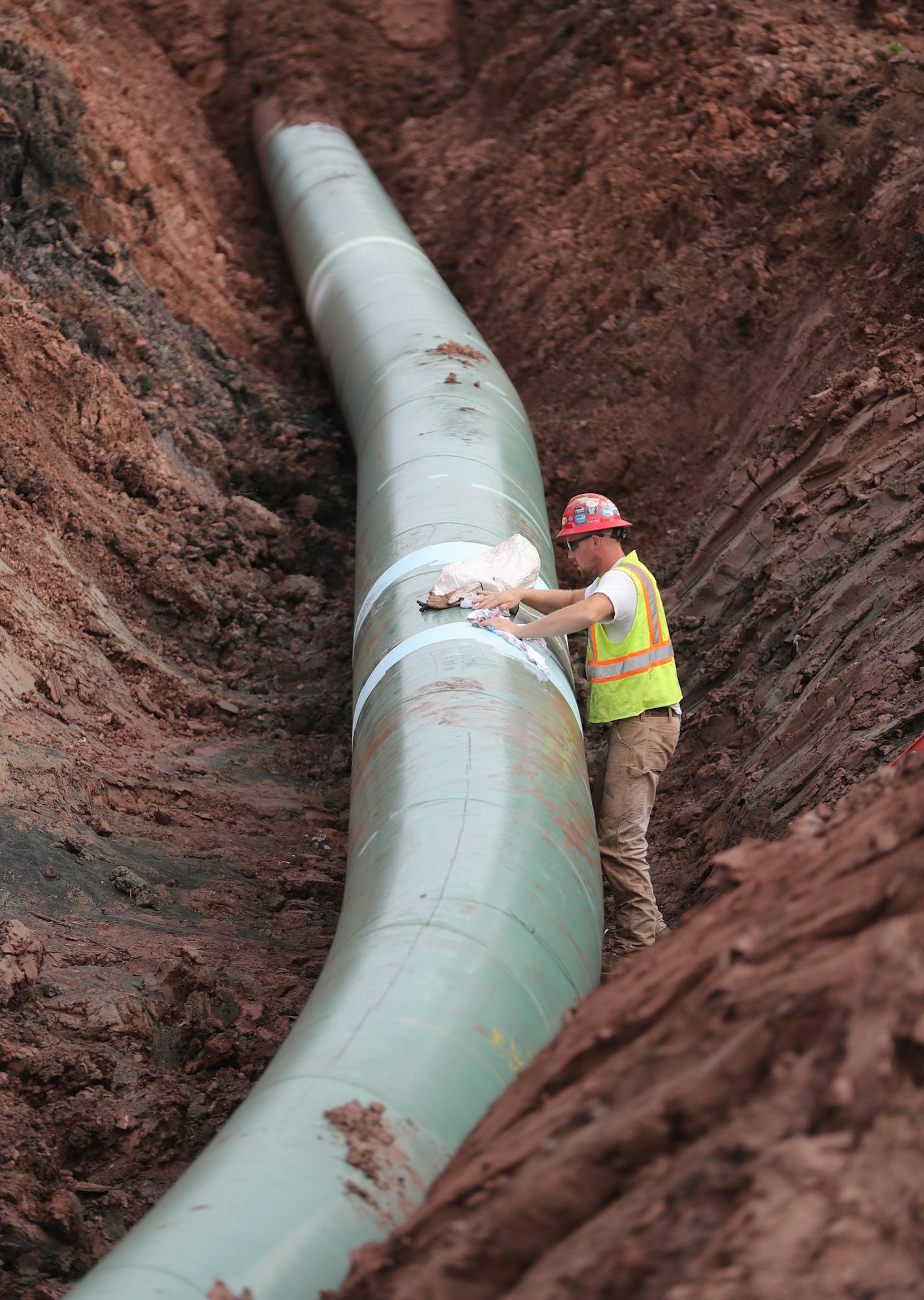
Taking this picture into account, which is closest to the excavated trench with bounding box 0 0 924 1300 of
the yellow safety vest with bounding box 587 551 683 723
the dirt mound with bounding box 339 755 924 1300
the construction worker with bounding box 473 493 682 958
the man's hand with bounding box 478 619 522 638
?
the dirt mound with bounding box 339 755 924 1300

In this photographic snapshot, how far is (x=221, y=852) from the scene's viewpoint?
549 cm

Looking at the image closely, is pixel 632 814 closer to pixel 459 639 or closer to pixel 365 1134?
pixel 459 639

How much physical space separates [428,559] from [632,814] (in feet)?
4.89

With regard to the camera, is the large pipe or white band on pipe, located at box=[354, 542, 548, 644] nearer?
the large pipe

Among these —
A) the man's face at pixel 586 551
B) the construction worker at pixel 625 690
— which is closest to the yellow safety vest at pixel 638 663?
the construction worker at pixel 625 690

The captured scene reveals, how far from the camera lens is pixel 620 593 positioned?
4.91 meters

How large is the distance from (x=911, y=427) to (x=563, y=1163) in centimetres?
499

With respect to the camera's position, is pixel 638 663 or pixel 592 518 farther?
pixel 592 518

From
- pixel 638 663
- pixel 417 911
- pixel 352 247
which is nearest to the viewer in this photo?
pixel 417 911

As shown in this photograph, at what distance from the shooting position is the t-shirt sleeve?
16.1 feet

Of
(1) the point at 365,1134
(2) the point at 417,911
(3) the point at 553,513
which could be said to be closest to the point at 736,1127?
(1) the point at 365,1134

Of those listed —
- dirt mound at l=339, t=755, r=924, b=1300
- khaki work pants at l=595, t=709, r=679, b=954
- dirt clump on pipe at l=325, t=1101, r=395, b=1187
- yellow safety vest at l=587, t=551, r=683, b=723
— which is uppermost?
dirt mound at l=339, t=755, r=924, b=1300

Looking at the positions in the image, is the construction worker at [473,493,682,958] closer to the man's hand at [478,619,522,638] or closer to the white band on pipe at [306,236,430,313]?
the man's hand at [478,619,522,638]

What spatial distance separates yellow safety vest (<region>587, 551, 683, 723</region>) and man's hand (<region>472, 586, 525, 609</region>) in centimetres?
35
